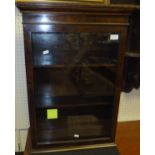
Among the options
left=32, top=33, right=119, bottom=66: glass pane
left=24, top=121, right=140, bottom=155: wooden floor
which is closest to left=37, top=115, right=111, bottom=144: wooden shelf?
left=24, top=121, right=140, bottom=155: wooden floor

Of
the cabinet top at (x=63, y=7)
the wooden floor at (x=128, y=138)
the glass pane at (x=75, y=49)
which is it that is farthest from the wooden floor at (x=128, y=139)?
the cabinet top at (x=63, y=7)

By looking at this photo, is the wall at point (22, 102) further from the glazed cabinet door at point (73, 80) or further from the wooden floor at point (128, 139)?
the glazed cabinet door at point (73, 80)

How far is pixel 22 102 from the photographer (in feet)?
5.02

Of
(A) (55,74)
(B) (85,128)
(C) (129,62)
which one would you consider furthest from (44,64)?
(C) (129,62)

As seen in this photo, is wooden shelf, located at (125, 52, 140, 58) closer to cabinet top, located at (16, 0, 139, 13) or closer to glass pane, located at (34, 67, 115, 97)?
glass pane, located at (34, 67, 115, 97)

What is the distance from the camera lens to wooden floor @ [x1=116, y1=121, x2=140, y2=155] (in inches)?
52.9

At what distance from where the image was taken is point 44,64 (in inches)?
47.0

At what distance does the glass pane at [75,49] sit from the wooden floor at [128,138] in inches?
24.2

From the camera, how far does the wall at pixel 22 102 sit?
1.40 metres

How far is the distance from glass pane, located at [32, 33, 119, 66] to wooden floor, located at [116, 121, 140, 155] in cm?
61

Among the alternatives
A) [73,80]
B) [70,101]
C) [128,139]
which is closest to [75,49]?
[73,80]

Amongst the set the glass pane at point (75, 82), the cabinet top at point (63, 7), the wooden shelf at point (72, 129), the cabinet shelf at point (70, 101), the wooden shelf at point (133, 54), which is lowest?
the wooden shelf at point (72, 129)

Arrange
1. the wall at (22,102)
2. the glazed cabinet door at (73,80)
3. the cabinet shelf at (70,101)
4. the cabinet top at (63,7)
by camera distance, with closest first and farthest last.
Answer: the cabinet top at (63,7)
the glazed cabinet door at (73,80)
the cabinet shelf at (70,101)
the wall at (22,102)
